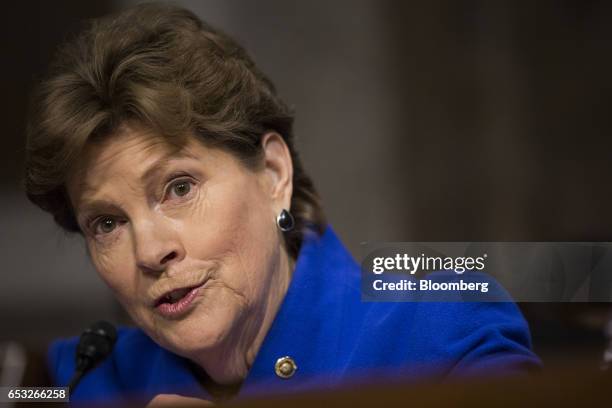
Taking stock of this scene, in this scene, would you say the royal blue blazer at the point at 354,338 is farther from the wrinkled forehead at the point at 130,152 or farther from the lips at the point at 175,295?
the wrinkled forehead at the point at 130,152

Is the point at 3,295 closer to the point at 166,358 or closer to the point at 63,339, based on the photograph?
the point at 63,339

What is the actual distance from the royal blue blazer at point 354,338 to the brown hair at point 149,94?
4.7 inches

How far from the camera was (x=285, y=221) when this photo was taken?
173 cm

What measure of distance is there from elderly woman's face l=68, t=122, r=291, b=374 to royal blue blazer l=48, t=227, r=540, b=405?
82 mm

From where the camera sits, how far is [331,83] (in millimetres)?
1842

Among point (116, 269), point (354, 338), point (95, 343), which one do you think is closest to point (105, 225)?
point (116, 269)

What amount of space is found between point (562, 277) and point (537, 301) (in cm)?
6

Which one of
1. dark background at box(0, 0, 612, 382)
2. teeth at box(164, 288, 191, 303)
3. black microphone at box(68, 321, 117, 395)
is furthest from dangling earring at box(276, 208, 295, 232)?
black microphone at box(68, 321, 117, 395)

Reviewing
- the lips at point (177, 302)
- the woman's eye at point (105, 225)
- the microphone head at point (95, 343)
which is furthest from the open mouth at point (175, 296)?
the microphone head at point (95, 343)

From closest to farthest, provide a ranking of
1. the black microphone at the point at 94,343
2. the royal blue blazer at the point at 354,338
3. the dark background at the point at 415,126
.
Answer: the royal blue blazer at the point at 354,338, the dark background at the point at 415,126, the black microphone at the point at 94,343

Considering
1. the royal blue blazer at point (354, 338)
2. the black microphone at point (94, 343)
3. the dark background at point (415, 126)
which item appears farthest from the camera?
the black microphone at point (94, 343)

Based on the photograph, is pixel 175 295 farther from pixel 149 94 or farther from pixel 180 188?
pixel 149 94

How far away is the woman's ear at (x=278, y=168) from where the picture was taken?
173 centimetres

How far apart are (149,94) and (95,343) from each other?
0.57 metres
